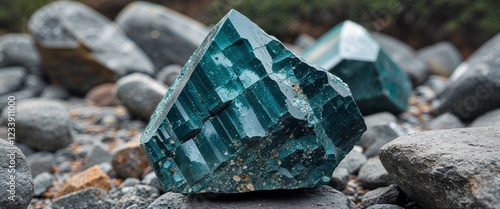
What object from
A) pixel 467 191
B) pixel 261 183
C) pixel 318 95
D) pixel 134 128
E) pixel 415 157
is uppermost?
pixel 134 128

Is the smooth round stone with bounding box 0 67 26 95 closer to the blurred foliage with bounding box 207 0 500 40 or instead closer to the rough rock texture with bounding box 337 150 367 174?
the blurred foliage with bounding box 207 0 500 40

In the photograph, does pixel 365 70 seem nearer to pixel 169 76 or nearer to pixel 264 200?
pixel 169 76

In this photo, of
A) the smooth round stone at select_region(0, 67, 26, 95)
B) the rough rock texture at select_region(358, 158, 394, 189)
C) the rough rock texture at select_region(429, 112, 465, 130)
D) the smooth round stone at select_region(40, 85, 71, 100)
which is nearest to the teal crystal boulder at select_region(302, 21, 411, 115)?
the rough rock texture at select_region(429, 112, 465, 130)

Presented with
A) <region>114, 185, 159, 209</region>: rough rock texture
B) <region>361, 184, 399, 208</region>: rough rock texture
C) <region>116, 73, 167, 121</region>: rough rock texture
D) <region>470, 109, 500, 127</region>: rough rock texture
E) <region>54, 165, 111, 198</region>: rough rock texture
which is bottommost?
<region>470, 109, 500, 127</region>: rough rock texture

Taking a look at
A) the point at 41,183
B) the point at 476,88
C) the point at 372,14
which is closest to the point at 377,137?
the point at 476,88

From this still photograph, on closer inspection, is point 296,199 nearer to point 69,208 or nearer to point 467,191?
point 467,191

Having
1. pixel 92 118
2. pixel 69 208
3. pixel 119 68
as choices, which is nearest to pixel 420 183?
pixel 69 208
